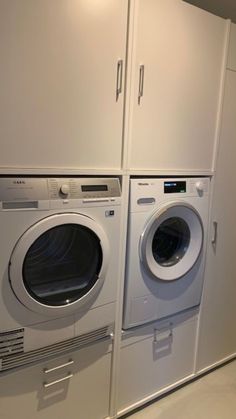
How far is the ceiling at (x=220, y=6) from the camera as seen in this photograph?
2150mm

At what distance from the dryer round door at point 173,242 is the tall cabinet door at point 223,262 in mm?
166

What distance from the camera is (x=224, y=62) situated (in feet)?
5.69

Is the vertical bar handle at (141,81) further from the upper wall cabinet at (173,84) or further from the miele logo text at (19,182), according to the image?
the miele logo text at (19,182)

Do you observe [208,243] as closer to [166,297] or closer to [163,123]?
[166,297]

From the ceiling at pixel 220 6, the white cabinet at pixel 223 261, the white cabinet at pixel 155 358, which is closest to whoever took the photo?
the white cabinet at pixel 155 358

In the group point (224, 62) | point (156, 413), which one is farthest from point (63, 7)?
point (156, 413)

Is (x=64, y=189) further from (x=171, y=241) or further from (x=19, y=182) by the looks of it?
(x=171, y=241)

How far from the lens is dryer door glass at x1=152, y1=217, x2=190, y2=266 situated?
179 cm

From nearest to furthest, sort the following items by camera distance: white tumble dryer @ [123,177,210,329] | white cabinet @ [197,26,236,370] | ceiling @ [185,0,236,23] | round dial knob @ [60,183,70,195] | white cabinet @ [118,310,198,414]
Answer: round dial knob @ [60,183,70,195]
white tumble dryer @ [123,177,210,329]
white cabinet @ [118,310,198,414]
white cabinet @ [197,26,236,370]
ceiling @ [185,0,236,23]

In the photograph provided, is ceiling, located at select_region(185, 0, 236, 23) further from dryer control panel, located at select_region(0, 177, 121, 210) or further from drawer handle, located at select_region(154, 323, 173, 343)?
drawer handle, located at select_region(154, 323, 173, 343)

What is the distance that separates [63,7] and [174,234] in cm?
124

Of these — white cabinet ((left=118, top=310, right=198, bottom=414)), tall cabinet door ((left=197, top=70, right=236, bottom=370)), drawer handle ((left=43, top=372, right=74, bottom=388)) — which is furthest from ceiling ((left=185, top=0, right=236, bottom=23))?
drawer handle ((left=43, top=372, right=74, bottom=388))

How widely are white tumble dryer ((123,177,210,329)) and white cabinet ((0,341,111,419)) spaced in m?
0.25

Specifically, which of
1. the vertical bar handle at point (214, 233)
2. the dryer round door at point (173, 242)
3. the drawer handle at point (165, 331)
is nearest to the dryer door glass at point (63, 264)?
the dryer round door at point (173, 242)
